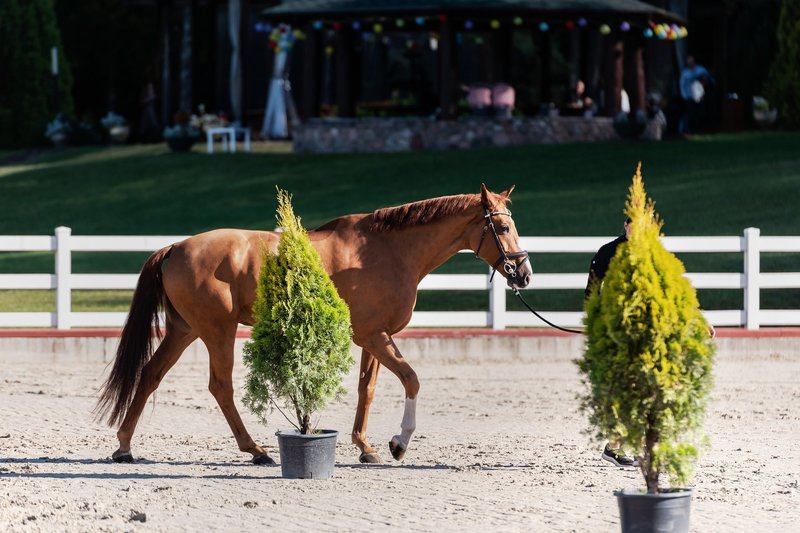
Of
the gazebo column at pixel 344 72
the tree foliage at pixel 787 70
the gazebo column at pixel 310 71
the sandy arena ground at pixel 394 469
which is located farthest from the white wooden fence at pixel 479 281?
the gazebo column at pixel 310 71

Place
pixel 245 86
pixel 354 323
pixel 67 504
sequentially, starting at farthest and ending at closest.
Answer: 1. pixel 245 86
2. pixel 354 323
3. pixel 67 504

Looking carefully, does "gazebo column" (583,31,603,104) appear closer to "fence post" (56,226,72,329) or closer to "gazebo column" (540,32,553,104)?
"gazebo column" (540,32,553,104)

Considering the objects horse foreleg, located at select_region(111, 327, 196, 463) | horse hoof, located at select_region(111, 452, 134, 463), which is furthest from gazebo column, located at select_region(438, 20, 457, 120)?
horse hoof, located at select_region(111, 452, 134, 463)

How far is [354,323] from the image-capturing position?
9945 mm

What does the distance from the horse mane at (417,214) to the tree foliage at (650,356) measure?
2938mm

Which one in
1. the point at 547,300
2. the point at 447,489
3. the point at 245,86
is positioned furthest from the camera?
the point at 245,86

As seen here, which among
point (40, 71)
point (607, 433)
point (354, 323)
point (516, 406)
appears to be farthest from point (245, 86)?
point (607, 433)

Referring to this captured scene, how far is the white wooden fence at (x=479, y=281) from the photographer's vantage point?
15859mm

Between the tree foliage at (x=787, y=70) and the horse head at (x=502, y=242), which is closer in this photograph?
the horse head at (x=502, y=242)

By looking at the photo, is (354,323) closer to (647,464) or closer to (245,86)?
(647,464)

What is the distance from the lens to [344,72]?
3228cm

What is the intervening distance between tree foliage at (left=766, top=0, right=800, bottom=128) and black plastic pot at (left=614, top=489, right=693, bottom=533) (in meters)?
25.4

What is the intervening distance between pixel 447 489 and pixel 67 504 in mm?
2236

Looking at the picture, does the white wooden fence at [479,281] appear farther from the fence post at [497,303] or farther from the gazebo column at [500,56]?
the gazebo column at [500,56]
